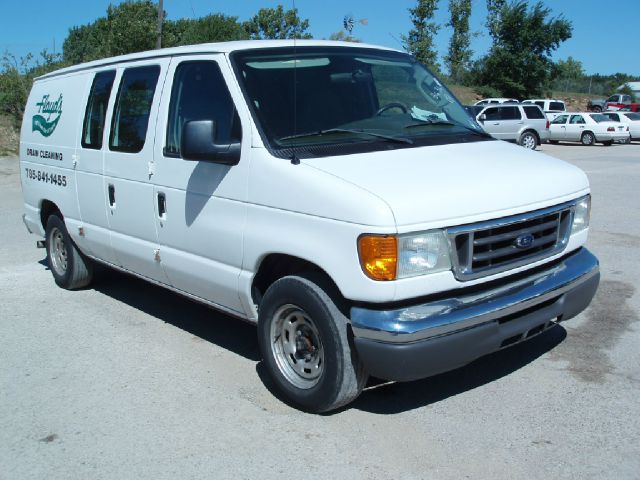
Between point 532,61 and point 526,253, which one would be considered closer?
point 526,253

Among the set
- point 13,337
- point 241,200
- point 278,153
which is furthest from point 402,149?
point 13,337

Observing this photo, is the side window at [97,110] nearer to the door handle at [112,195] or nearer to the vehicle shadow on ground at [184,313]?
the door handle at [112,195]

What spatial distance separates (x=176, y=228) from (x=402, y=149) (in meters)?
1.71

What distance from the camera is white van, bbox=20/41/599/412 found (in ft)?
12.2

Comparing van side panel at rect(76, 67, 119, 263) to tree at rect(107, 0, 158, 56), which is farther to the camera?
tree at rect(107, 0, 158, 56)

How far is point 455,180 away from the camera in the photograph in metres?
3.93

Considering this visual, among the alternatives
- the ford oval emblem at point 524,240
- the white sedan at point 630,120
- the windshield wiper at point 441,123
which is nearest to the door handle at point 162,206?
the windshield wiper at point 441,123

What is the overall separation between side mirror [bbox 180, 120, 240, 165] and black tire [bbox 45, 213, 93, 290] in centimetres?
297

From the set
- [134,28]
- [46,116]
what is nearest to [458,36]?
[134,28]

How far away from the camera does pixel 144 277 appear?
573 centimetres

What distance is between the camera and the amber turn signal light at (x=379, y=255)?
3613mm

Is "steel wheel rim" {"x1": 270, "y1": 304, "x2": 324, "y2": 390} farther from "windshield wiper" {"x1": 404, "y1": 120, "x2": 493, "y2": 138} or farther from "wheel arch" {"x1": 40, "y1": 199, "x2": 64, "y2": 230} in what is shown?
"wheel arch" {"x1": 40, "y1": 199, "x2": 64, "y2": 230}

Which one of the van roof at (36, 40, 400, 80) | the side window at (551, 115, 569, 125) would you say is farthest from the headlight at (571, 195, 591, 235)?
the side window at (551, 115, 569, 125)

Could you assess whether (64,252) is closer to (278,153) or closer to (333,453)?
(278,153)
